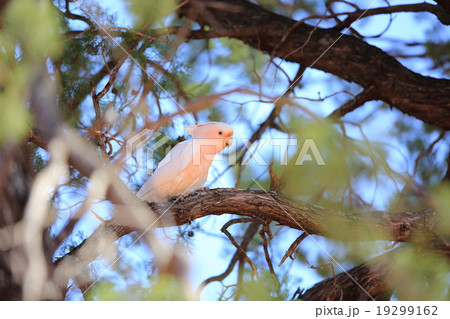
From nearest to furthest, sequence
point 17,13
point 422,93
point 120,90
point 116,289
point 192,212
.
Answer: point 17,13 < point 116,289 < point 192,212 < point 120,90 < point 422,93

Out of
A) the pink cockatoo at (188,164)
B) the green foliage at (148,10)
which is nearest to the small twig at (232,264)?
the pink cockatoo at (188,164)

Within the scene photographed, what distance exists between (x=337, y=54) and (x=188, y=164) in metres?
1.15

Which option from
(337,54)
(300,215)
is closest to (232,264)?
(300,215)

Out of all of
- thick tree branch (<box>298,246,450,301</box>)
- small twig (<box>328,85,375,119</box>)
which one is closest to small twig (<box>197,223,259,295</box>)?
thick tree branch (<box>298,246,450,301</box>)

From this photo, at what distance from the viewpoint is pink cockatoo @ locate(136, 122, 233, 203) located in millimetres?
2147

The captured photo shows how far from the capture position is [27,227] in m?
1.49

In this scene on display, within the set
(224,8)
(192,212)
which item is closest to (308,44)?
(224,8)

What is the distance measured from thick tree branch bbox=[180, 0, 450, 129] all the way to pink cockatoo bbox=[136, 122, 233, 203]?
2.74ft

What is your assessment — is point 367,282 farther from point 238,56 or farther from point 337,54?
point 238,56

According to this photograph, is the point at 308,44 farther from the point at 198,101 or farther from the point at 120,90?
the point at 120,90

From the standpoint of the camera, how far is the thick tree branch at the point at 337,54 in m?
2.63

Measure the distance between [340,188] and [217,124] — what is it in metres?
1.07

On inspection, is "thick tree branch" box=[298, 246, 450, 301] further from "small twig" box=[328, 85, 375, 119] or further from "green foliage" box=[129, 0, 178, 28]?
"green foliage" box=[129, 0, 178, 28]

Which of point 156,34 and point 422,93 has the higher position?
point 156,34
